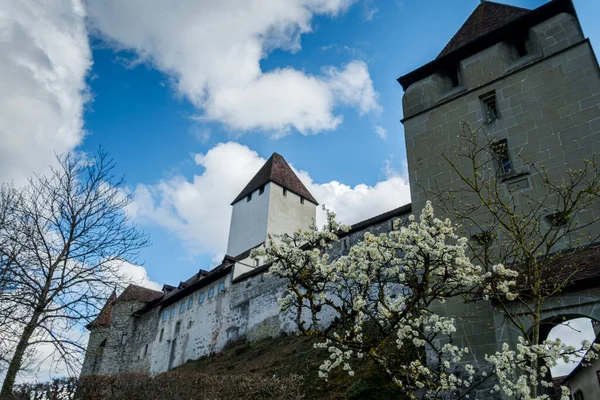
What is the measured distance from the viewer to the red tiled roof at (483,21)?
13.7 m

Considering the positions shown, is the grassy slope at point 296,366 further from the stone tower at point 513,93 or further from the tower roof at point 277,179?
the tower roof at point 277,179

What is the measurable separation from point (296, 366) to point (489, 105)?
10535mm

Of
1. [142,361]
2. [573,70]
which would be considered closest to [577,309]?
[573,70]

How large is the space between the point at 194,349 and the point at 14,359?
61.2 ft

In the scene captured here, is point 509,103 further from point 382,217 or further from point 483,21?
point 382,217

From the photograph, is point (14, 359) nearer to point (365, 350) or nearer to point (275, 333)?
point (365, 350)

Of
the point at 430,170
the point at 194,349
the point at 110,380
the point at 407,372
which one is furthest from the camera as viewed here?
the point at 194,349

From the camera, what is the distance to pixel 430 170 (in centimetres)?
1255

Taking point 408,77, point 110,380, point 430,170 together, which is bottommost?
point 110,380

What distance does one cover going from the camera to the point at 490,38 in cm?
1297

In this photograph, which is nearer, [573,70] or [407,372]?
[407,372]

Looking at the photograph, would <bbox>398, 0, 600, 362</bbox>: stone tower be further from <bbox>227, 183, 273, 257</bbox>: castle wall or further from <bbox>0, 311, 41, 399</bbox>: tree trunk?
<bbox>227, 183, 273, 257</bbox>: castle wall

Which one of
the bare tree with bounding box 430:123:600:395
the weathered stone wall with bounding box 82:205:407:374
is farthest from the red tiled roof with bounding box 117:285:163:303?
the bare tree with bounding box 430:123:600:395

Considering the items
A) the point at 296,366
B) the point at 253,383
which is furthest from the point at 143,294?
the point at 253,383
